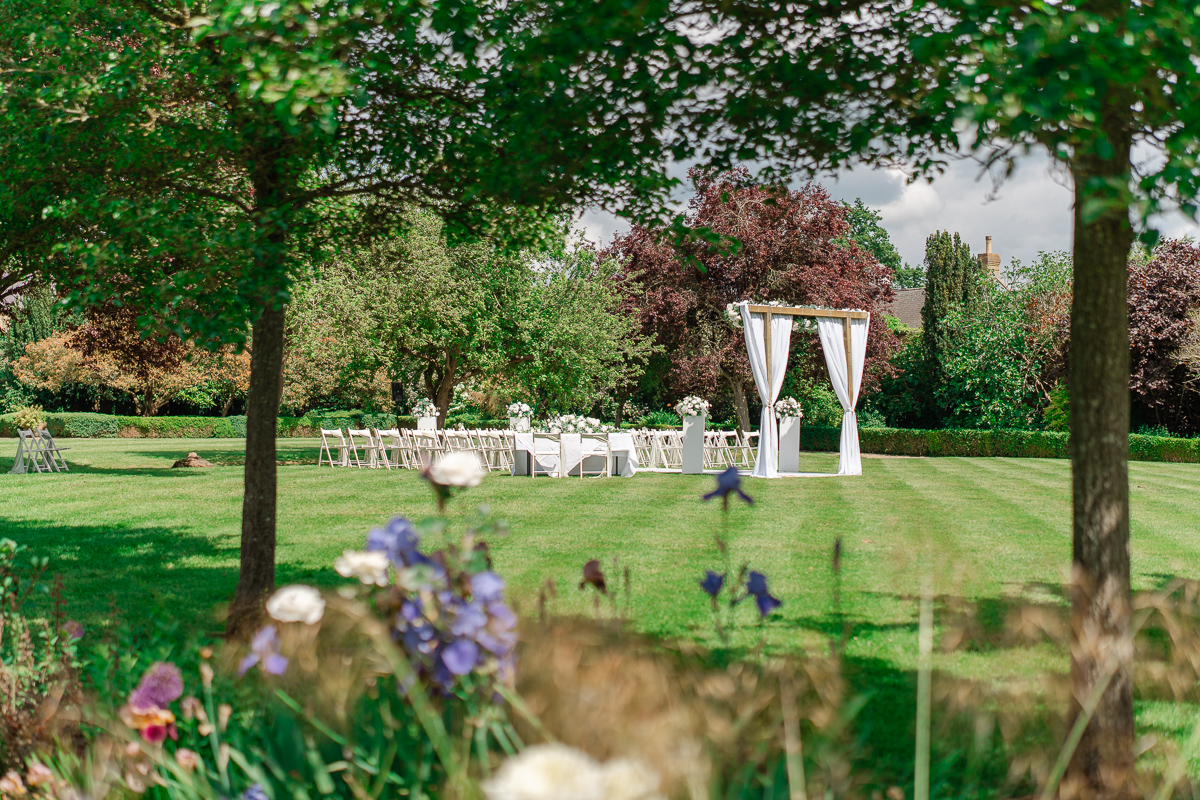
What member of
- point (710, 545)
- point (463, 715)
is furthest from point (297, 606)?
point (710, 545)

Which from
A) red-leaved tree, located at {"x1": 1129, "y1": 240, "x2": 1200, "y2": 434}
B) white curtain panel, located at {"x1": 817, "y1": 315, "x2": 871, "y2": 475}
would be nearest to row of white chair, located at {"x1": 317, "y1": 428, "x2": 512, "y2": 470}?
white curtain panel, located at {"x1": 817, "y1": 315, "x2": 871, "y2": 475}

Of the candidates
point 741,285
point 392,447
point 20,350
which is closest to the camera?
point 392,447

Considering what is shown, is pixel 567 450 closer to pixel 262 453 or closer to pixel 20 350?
pixel 262 453

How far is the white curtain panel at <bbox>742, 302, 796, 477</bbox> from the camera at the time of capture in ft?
47.7

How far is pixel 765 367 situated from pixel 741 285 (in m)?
9.09

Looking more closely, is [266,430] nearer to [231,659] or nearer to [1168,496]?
[231,659]

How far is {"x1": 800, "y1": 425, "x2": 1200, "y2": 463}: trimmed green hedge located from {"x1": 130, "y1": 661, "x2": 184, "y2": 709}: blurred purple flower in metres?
21.2

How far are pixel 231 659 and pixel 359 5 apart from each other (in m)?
2.65

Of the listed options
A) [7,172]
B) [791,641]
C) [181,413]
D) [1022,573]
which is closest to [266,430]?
[7,172]

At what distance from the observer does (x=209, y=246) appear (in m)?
4.05

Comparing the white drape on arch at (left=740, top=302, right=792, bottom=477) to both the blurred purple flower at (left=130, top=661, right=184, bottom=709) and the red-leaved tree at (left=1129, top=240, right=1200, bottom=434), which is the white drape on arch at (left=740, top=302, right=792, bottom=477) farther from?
the blurred purple flower at (left=130, top=661, right=184, bottom=709)

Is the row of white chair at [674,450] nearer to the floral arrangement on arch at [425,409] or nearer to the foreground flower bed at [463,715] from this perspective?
the floral arrangement on arch at [425,409]

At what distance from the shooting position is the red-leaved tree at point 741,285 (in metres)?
23.0

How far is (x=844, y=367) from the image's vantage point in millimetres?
15609
